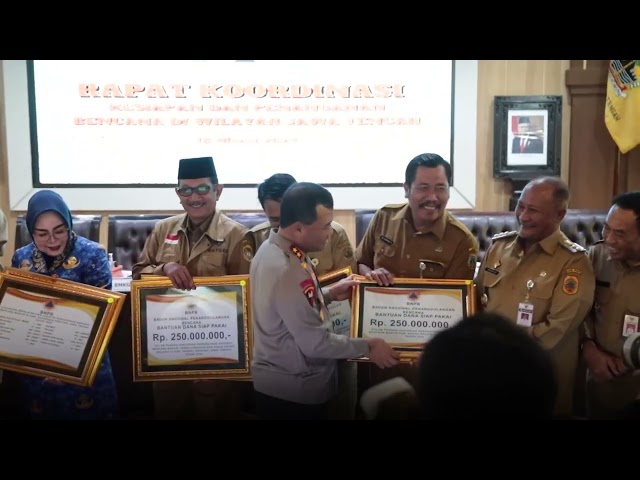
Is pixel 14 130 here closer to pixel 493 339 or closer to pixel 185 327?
pixel 185 327

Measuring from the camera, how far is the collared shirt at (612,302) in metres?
2.28

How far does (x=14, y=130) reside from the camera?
5230mm

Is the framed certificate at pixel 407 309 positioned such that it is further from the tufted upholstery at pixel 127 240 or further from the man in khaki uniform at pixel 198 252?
the tufted upholstery at pixel 127 240

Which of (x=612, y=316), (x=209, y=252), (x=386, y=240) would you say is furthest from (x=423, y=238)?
(x=209, y=252)

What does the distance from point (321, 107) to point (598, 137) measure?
7.97ft

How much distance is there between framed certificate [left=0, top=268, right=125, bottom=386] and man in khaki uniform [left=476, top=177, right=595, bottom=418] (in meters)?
1.48

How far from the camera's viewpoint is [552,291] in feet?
7.30

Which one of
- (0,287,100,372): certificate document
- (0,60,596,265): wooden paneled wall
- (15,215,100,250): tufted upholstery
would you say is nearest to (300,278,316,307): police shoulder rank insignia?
(0,287,100,372): certificate document

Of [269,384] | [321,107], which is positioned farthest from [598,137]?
[269,384]

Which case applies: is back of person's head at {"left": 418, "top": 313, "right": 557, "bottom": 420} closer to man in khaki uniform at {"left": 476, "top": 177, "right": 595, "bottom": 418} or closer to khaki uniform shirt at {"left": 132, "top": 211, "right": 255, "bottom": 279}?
man in khaki uniform at {"left": 476, "top": 177, "right": 595, "bottom": 418}

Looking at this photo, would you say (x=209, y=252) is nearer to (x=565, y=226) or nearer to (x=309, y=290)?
(x=309, y=290)

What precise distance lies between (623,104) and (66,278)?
4.32m

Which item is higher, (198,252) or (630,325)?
(198,252)

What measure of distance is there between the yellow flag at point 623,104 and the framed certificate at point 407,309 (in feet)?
10.4
